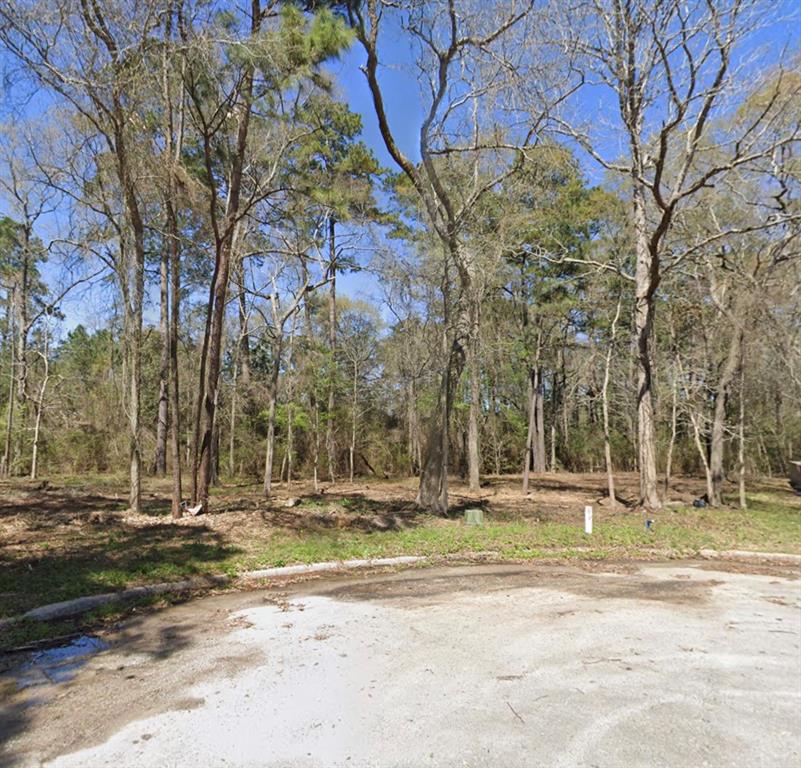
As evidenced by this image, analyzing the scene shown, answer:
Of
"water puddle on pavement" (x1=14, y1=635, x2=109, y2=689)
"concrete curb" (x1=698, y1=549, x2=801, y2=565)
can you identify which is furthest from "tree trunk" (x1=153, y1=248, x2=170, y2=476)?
"concrete curb" (x1=698, y1=549, x2=801, y2=565)

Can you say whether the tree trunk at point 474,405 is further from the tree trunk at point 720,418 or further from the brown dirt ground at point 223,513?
the tree trunk at point 720,418

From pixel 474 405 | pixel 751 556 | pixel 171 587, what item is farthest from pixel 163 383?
pixel 751 556

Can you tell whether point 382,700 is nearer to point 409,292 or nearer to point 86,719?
point 86,719

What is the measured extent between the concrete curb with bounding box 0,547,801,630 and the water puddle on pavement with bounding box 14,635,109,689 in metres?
0.75

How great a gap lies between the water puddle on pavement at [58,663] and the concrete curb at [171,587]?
0.74 meters

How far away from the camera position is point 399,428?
81.0 ft

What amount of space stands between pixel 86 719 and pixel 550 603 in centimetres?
404

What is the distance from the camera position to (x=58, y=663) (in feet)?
12.7

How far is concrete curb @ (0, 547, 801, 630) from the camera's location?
4.97 meters

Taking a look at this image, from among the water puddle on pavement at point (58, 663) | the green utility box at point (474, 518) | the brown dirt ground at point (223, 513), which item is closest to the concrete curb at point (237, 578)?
the water puddle on pavement at point (58, 663)

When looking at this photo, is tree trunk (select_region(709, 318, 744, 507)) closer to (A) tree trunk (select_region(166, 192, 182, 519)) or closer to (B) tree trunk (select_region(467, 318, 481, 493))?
(B) tree trunk (select_region(467, 318, 481, 493))

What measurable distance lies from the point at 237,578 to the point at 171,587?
758 mm

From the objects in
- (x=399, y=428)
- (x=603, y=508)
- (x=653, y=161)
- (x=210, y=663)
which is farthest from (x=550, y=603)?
(x=399, y=428)

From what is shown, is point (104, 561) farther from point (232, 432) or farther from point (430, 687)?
point (232, 432)
